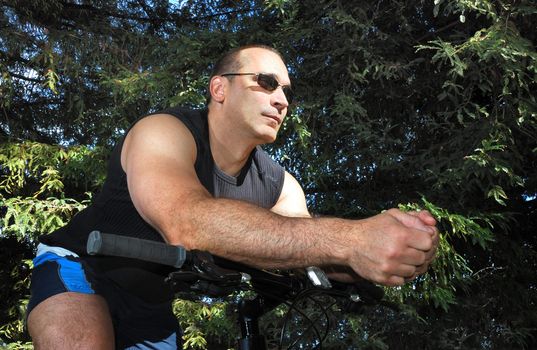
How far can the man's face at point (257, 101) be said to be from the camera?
2.95 m

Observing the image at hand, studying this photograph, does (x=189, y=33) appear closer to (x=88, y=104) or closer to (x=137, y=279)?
(x=88, y=104)

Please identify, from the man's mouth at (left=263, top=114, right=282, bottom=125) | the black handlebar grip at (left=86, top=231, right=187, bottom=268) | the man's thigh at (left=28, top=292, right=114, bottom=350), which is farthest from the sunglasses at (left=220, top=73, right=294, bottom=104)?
the black handlebar grip at (left=86, top=231, right=187, bottom=268)

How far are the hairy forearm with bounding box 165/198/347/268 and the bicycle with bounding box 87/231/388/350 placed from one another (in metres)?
0.06

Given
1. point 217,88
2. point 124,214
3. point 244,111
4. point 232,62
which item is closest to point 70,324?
point 124,214

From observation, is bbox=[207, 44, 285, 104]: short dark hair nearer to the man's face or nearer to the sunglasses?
the man's face

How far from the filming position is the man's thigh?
7.98ft

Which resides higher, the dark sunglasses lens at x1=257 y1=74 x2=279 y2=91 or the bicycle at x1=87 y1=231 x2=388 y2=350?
the dark sunglasses lens at x1=257 y1=74 x2=279 y2=91

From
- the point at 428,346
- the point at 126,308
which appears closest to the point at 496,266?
the point at 428,346

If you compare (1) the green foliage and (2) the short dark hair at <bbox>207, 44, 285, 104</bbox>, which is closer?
(2) the short dark hair at <bbox>207, 44, 285, 104</bbox>

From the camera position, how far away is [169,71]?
7098mm

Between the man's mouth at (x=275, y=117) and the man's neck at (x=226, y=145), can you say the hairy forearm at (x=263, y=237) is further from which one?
the man's mouth at (x=275, y=117)

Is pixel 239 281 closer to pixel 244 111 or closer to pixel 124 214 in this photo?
pixel 124 214

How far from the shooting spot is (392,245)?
68.6 inches

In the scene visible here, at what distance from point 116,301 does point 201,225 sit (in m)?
0.99
